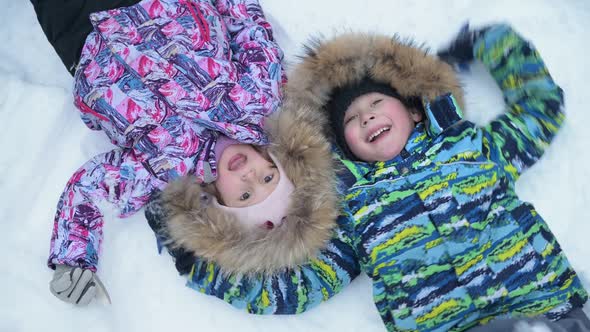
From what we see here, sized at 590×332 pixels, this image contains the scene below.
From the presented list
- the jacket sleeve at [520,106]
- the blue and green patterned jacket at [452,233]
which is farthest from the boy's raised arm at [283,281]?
the jacket sleeve at [520,106]

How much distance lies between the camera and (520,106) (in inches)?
57.4

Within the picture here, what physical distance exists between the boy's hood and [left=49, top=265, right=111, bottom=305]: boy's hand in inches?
32.0

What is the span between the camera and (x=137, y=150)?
1522 millimetres

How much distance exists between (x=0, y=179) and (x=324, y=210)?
1.12 m

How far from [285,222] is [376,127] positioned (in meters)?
0.37

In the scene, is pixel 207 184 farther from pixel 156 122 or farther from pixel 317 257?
pixel 317 257

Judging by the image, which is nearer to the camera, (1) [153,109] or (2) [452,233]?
(2) [452,233]

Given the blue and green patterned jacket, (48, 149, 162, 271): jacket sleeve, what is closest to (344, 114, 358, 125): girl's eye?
the blue and green patterned jacket

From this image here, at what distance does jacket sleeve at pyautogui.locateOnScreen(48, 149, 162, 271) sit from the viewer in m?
1.47

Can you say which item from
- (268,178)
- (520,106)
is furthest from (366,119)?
(520,106)

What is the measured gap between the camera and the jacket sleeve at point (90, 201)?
1468 millimetres

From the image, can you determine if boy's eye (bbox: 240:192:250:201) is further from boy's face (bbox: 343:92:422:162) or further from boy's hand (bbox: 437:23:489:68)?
boy's hand (bbox: 437:23:489:68)

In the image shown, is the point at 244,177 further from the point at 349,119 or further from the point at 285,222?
the point at 349,119

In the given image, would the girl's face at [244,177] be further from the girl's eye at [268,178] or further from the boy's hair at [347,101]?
the boy's hair at [347,101]
